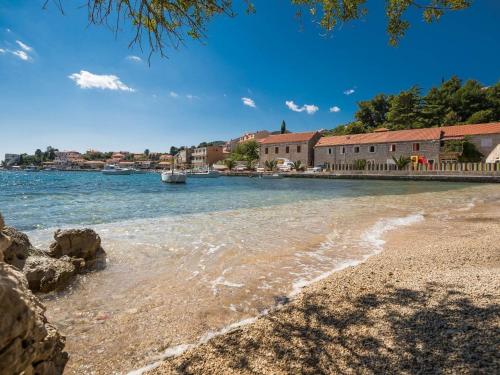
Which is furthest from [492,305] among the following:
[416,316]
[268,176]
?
[268,176]

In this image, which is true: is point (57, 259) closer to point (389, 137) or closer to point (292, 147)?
point (389, 137)

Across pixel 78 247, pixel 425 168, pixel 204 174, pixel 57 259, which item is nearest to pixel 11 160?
pixel 204 174

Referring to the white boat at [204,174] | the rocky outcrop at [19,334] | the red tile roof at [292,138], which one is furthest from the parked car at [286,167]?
the rocky outcrop at [19,334]

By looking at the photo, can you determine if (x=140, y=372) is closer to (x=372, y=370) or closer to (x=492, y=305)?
(x=372, y=370)

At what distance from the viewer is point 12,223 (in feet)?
35.0

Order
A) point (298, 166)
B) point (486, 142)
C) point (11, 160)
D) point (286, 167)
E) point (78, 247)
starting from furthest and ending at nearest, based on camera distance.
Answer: point (11, 160) → point (286, 167) → point (298, 166) → point (486, 142) → point (78, 247)

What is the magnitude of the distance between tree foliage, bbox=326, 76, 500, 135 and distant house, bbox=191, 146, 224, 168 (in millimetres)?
47723

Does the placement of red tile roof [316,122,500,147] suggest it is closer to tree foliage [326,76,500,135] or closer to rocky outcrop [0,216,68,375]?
tree foliage [326,76,500,135]

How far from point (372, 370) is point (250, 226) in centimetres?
799

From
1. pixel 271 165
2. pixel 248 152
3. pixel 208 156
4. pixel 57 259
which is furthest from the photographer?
pixel 208 156

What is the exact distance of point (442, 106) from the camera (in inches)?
2205

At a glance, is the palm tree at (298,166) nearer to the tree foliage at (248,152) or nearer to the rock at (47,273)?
the tree foliage at (248,152)

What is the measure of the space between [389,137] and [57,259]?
5302 cm

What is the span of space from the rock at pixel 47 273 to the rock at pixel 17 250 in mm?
104
